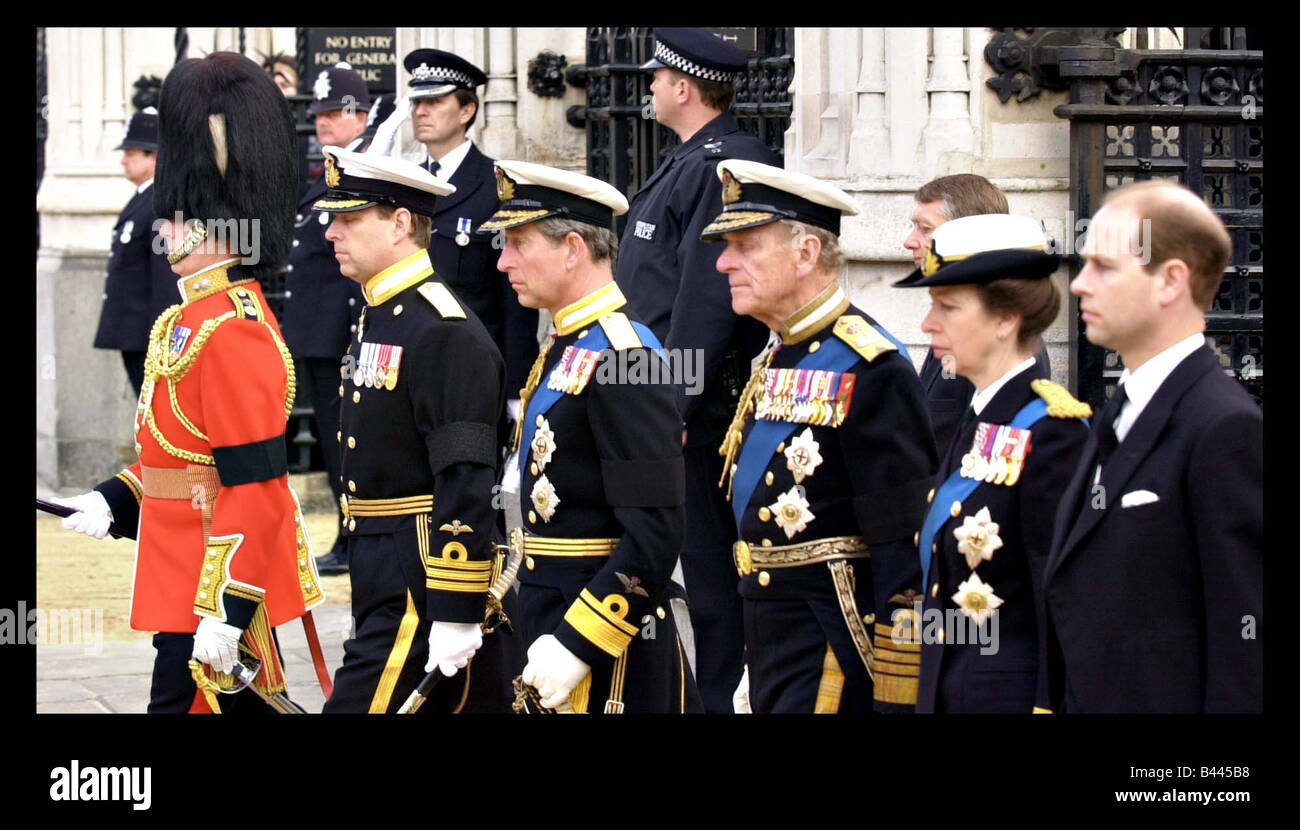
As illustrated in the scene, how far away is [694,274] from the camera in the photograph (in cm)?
686

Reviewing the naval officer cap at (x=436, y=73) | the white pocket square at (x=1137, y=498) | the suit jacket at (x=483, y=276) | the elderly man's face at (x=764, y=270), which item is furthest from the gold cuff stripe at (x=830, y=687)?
the naval officer cap at (x=436, y=73)

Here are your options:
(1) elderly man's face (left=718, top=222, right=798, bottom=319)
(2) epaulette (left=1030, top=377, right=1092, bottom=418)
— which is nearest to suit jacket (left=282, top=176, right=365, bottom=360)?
(1) elderly man's face (left=718, top=222, right=798, bottom=319)

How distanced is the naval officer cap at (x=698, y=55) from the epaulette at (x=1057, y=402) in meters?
3.16

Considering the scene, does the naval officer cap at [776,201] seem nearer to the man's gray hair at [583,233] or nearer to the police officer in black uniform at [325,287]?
the man's gray hair at [583,233]

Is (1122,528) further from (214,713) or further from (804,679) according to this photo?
(214,713)

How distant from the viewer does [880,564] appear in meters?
4.77

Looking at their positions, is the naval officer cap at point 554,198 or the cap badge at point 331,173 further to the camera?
the cap badge at point 331,173

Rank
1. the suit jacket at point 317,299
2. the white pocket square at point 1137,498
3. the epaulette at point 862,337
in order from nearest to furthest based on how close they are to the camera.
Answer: the white pocket square at point 1137,498, the epaulette at point 862,337, the suit jacket at point 317,299

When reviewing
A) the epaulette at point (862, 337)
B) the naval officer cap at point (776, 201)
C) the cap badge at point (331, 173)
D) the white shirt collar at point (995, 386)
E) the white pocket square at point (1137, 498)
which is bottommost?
the white pocket square at point (1137, 498)

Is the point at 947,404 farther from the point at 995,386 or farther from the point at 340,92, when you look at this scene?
the point at 340,92

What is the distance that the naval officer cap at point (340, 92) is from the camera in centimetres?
1030

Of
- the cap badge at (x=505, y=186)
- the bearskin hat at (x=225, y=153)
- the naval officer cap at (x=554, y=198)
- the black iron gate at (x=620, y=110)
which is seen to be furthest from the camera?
the black iron gate at (x=620, y=110)

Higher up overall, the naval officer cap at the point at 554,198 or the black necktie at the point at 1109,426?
the naval officer cap at the point at 554,198

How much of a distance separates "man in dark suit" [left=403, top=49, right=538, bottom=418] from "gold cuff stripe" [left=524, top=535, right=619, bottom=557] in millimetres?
3137
